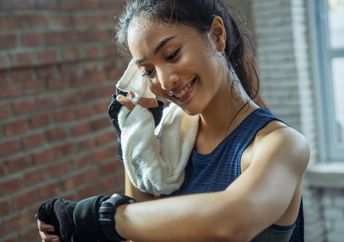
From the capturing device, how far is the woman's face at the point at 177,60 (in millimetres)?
1105

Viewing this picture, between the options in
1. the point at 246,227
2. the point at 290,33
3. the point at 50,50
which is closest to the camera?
the point at 246,227

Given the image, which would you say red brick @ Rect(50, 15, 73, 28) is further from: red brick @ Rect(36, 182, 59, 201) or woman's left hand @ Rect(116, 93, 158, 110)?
woman's left hand @ Rect(116, 93, 158, 110)

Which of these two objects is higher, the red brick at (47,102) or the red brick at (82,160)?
the red brick at (47,102)

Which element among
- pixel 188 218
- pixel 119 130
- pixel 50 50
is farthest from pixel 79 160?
pixel 188 218

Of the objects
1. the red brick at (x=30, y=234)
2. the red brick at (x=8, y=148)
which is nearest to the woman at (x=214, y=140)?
the red brick at (x=8, y=148)

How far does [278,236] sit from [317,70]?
7.66 feet

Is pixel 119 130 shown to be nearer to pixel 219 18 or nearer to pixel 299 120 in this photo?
pixel 219 18

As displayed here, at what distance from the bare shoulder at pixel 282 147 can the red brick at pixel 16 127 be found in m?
1.38

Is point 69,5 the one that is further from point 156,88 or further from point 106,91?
point 156,88

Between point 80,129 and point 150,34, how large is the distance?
61.4 inches

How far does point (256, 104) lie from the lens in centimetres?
129

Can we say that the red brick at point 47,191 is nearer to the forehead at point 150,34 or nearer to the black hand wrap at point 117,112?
the black hand wrap at point 117,112

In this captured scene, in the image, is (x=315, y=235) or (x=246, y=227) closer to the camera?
(x=246, y=227)

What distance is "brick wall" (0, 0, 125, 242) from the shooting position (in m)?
2.24
